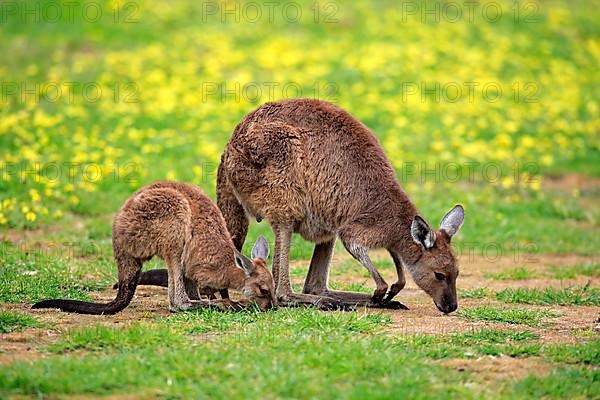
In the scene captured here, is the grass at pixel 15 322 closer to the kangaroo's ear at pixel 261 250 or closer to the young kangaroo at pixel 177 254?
the young kangaroo at pixel 177 254

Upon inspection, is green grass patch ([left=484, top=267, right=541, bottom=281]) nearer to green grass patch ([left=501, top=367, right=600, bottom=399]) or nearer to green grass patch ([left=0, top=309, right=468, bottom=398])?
green grass patch ([left=0, top=309, right=468, bottom=398])

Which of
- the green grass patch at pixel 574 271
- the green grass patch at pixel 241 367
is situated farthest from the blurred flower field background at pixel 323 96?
the green grass patch at pixel 241 367

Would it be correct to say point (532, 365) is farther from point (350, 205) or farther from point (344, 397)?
point (350, 205)

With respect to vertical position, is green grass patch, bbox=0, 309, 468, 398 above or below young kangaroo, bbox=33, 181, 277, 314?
below

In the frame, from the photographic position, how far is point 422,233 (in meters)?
7.23

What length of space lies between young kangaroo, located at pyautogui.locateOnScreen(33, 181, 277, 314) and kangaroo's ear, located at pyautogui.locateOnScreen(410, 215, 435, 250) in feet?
3.98

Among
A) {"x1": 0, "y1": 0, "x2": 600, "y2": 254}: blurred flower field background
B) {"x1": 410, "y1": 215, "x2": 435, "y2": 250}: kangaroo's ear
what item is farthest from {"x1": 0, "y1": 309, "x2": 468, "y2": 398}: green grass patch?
{"x1": 0, "y1": 0, "x2": 600, "y2": 254}: blurred flower field background

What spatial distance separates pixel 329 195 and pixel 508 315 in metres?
1.73

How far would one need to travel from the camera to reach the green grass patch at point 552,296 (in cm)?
805

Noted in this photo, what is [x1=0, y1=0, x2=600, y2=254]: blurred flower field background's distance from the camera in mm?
11242

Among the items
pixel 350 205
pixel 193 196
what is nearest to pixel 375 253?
pixel 350 205

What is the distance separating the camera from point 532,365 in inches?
232

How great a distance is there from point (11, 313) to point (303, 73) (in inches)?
382

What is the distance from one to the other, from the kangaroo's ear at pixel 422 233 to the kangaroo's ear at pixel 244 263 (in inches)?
52.0
